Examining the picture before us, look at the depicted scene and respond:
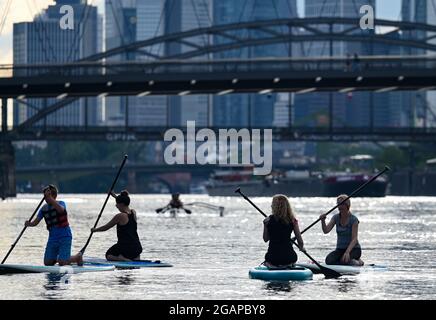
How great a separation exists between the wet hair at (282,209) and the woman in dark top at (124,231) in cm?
363

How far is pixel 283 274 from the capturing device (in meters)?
32.7

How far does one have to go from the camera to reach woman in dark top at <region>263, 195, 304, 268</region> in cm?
3216

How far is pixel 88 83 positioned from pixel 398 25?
114 feet

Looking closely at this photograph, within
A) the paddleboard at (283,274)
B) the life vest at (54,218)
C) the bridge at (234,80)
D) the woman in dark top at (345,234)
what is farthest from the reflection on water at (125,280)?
the bridge at (234,80)

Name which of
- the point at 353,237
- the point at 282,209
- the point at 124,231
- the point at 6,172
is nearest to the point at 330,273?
the point at 353,237

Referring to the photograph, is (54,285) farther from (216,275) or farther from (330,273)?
(330,273)

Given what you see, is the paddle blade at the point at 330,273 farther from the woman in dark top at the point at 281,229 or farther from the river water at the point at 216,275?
the woman in dark top at the point at 281,229

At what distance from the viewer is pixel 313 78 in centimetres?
12188

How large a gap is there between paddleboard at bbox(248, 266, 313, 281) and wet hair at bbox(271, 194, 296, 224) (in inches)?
43.3

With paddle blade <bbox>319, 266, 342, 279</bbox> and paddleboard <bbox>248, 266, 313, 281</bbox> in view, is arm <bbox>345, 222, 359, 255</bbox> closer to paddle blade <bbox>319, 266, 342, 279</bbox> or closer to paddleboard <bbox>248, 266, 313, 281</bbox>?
paddle blade <bbox>319, 266, 342, 279</bbox>
